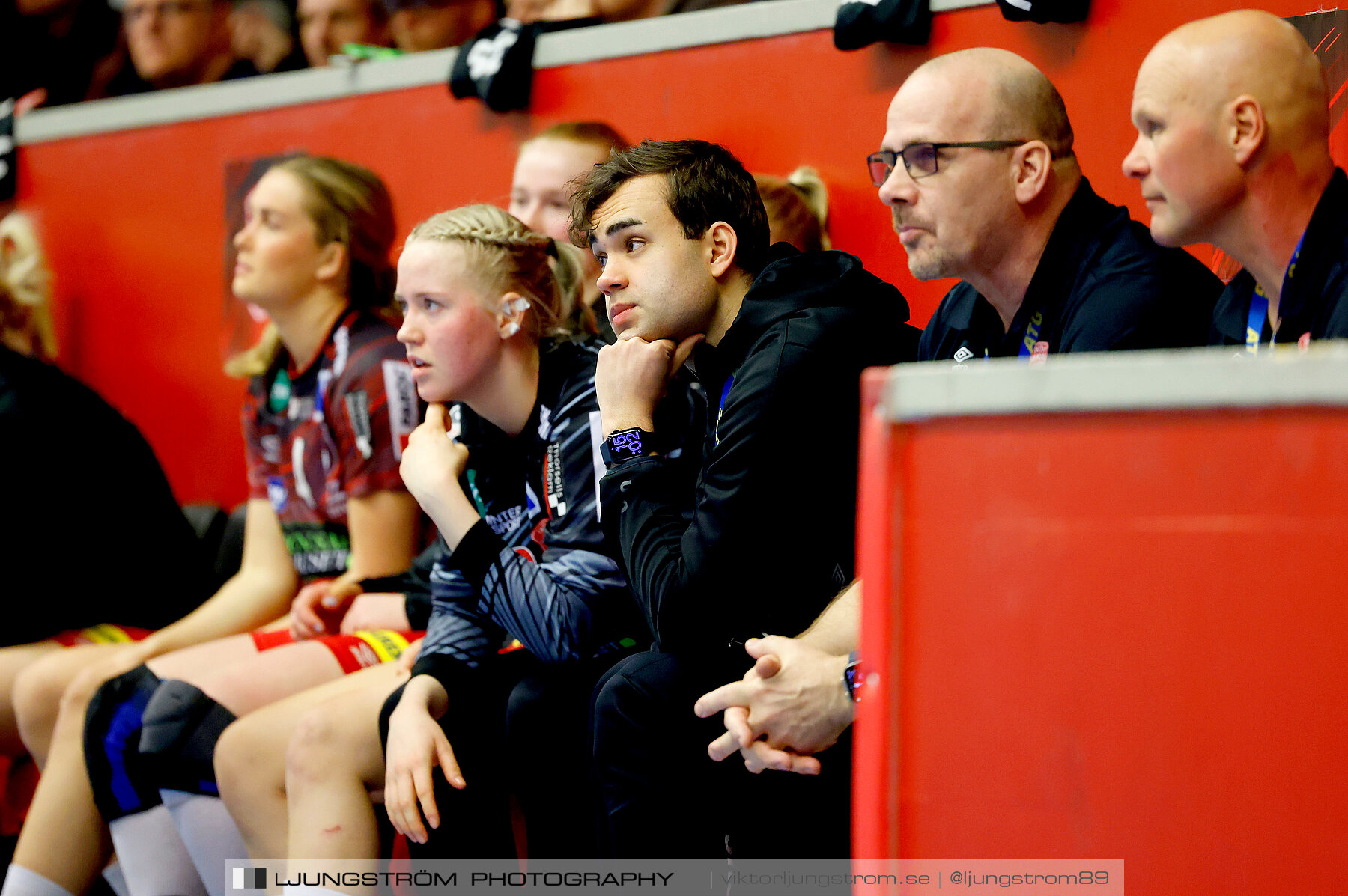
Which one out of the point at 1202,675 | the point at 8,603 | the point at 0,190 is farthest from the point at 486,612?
the point at 0,190

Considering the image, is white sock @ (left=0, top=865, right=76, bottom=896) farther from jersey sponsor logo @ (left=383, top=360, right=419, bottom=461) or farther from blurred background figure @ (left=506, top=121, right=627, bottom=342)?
blurred background figure @ (left=506, top=121, right=627, bottom=342)

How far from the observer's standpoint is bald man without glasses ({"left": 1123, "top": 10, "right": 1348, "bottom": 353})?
1344mm

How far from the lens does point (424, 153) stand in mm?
3016

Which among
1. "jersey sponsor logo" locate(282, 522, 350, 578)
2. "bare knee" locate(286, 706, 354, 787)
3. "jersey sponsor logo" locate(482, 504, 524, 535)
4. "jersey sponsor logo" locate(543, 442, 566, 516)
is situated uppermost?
"jersey sponsor logo" locate(543, 442, 566, 516)

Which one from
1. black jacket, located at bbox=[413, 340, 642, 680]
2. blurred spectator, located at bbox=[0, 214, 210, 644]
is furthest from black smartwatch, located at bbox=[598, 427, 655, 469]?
blurred spectator, located at bbox=[0, 214, 210, 644]

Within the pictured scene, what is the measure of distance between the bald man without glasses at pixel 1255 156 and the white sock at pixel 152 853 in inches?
67.3

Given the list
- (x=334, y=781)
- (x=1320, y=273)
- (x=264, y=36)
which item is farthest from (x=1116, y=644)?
(x=264, y=36)

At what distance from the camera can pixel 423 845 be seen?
180 cm

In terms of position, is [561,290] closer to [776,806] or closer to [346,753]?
[346,753]

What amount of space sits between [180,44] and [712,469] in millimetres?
2809

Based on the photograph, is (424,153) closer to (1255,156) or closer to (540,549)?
(540,549)

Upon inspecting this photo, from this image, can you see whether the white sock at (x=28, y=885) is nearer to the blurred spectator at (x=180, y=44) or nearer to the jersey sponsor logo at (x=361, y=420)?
the jersey sponsor logo at (x=361, y=420)

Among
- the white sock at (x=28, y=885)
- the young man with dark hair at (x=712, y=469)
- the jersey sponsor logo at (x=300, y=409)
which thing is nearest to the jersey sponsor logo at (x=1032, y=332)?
the young man with dark hair at (x=712, y=469)

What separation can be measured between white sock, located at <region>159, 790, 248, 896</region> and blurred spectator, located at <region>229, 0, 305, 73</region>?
2.15 metres
